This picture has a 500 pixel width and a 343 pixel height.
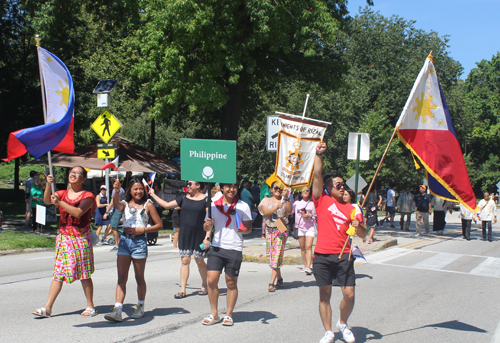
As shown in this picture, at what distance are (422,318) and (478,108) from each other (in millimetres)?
68185

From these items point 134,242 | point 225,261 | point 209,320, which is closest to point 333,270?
point 225,261

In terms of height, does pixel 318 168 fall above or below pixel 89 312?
above

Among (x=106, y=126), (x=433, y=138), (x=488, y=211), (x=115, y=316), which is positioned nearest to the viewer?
(x=115, y=316)

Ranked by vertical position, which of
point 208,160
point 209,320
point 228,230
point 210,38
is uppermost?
point 210,38

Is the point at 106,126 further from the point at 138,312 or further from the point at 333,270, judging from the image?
the point at 333,270

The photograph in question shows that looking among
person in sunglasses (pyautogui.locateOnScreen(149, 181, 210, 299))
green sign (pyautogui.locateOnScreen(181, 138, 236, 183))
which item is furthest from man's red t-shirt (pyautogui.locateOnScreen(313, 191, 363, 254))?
person in sunglasses (pyautogui.locateOnScreen(149, 181, 210, 299))

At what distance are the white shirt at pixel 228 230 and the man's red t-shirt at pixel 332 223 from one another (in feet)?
3.39

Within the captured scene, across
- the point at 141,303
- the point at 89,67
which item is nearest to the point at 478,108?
the point at 89,67

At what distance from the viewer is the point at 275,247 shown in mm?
8453

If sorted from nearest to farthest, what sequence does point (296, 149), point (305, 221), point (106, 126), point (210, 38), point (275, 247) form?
1. point (296, 149)
2. point (275, 247)
3. point (305, 221)
4. point (106, 126)
5. point (210, 38)

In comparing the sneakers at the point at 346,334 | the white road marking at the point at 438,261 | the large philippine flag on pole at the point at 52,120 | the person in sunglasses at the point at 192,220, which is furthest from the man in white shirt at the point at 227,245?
the white road marking at the point at 438,261

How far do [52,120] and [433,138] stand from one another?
5.17 meters

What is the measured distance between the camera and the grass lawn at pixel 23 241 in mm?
12166

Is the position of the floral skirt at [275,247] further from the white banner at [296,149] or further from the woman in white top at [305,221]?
the white banner at [296,149]
